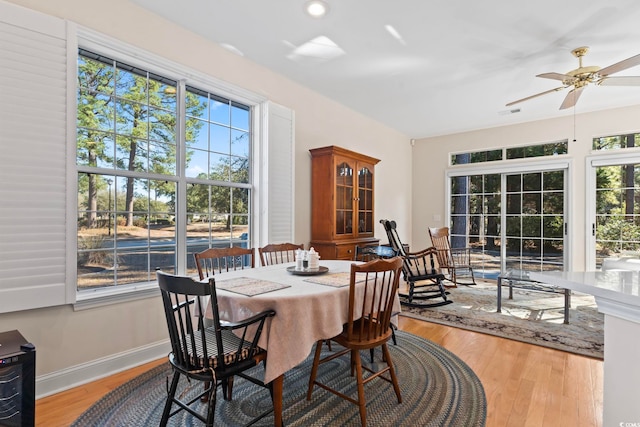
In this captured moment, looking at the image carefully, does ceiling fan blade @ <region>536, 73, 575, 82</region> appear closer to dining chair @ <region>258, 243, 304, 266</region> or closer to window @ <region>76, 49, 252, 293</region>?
dining chair @ <region>258, 243, 304, 266</region>

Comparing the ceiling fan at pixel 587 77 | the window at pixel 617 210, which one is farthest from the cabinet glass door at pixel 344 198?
the window at pixel 617 210

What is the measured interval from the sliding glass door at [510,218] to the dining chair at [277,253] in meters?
4.36

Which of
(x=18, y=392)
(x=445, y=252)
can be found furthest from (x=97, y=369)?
(x=445, y=252)

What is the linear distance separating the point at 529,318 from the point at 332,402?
9.32ft

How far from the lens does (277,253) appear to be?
3.17 metres

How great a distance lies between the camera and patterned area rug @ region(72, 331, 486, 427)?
187 centimetres

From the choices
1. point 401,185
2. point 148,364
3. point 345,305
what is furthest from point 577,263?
point 148,364

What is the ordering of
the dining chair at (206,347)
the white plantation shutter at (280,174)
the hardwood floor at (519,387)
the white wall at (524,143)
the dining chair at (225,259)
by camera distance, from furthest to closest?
the white wall at (524,143) < the white plantation shutter at (280,174) < the dining chair at (225,259) < the hardwood floor at (519,387) < the dining chair at (206,347)

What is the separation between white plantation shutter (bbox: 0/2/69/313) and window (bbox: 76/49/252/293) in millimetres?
245

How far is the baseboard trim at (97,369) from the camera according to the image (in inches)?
84.0

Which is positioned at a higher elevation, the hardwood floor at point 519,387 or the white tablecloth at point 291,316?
the white tablecloth at point 291,316

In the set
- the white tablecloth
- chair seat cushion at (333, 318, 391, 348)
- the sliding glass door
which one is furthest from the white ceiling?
chair seat cushion at (333, 318, 391, 348)

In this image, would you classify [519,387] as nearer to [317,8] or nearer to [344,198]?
[344,198]

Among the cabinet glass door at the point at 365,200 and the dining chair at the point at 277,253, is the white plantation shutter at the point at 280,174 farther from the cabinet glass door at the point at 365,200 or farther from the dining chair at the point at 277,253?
the cabinet glass door at the point at 365,200
